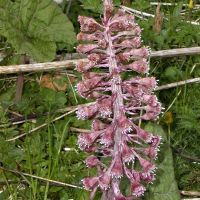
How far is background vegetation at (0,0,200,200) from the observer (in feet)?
14.3

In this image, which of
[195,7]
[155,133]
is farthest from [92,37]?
[195,7]

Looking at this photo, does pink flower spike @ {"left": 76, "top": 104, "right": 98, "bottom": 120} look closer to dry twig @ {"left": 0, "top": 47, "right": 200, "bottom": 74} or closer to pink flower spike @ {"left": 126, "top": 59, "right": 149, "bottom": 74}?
pink flower spike @ {"left": 126, "top": 59, "right": 149, "bottom": 74}

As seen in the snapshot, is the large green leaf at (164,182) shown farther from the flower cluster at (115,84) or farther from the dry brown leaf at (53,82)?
the dry brown leaf at (53,82)

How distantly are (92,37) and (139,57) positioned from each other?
11.4 inches

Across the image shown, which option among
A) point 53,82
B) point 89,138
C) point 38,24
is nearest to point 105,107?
point 89,138

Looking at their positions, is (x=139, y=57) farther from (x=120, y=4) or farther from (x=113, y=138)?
(x=120, y=4)

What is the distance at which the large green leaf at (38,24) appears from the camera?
468 cm

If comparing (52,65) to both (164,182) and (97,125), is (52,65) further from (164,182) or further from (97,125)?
(97,125)

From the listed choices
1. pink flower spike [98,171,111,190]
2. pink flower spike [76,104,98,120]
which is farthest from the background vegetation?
pink flower spike [76,104,98,120]

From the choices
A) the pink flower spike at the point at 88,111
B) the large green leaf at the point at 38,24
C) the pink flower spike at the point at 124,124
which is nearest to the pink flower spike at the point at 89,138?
the pink flower spike at the point at 88,111

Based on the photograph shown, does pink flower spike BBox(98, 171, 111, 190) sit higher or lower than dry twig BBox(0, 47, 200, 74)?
lower

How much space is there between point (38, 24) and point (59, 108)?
0.71 metres

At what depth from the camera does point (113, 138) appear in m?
3.31

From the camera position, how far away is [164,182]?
13.2 ft
